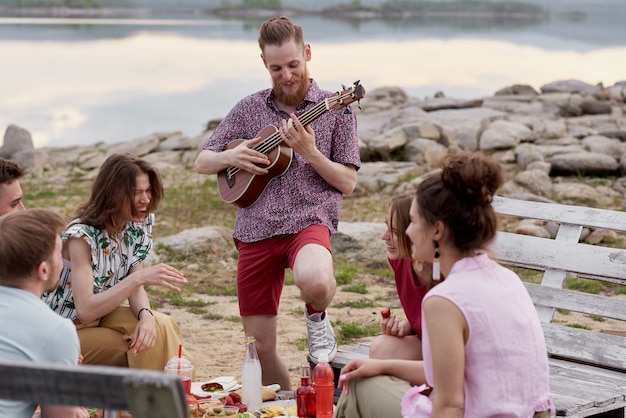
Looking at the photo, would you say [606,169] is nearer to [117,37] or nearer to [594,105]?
[594,105]

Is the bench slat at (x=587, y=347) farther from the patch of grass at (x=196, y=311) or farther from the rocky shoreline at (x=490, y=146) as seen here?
the rocky shoreline at (x=490, y=146)

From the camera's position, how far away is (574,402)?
4.38 m

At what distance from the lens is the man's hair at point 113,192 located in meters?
5.01

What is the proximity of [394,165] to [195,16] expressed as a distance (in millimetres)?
57197

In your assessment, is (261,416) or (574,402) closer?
(574,402)

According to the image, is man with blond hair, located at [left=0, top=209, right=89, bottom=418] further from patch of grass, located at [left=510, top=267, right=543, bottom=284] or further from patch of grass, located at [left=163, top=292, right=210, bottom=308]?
patch of grass, located at [left=510, top=267, right=543, bottom=284]

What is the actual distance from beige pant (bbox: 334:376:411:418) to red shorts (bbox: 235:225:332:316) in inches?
54.5

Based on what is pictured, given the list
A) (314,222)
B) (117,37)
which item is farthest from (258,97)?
(117,37)

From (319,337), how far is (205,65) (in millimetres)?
32408

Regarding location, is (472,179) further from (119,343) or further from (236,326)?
(236,326)

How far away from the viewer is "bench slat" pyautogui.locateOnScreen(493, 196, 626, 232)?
5465 millimetres

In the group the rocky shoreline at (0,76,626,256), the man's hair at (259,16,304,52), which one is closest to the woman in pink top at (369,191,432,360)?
the man's hair at (259,16,304,52)

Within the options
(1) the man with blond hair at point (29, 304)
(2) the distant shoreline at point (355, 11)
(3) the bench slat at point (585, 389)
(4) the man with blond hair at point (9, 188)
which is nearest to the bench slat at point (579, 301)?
(3) the bench slat at point (585, 389)

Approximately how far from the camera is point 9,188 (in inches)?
200
